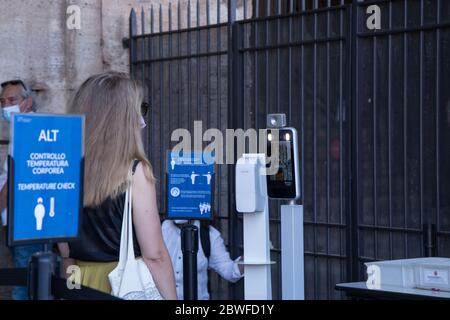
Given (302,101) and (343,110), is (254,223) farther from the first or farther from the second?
(302,101)

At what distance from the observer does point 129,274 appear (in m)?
4.04

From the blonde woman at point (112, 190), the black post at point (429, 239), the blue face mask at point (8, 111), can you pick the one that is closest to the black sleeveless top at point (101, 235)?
the blonde woman at point (112, 190)

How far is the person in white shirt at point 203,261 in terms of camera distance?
21.4 feet

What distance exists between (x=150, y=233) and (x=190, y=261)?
4.58 ft

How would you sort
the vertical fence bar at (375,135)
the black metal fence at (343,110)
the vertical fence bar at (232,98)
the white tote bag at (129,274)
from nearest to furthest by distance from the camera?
the white tote bag at (129,274) → the black metal fence at (343,110) → the vertical fence bar at (375,135) → the vertical fence bar at (232,98)

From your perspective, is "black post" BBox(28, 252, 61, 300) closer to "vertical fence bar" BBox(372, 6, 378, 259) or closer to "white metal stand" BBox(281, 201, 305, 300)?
"white metal stand" BBox(281, 201, 305, 300)

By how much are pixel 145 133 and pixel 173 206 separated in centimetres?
271

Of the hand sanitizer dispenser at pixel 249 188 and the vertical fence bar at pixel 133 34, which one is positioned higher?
the vertical fence bar at pixel 133 34

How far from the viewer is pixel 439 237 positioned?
6012mm

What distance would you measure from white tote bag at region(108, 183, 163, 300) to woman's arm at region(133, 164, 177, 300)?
0.03 meters

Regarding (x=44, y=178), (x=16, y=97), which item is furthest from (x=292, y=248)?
(x=16, y=97)

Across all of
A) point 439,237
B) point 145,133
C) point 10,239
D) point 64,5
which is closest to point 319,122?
point 439,237

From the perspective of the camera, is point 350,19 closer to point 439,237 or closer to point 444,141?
point 444,141
